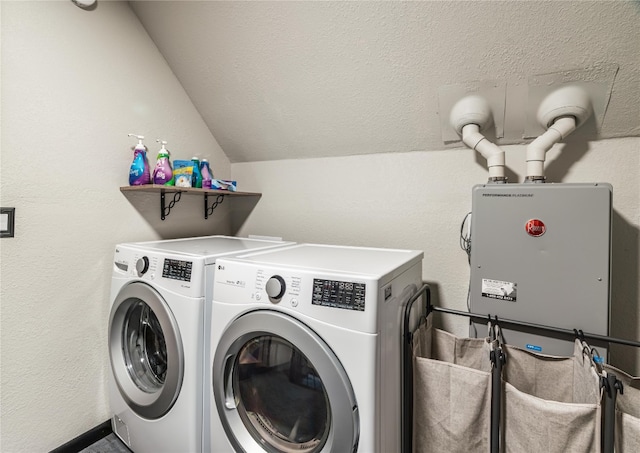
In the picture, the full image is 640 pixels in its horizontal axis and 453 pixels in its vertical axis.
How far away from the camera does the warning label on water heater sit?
4.29ft

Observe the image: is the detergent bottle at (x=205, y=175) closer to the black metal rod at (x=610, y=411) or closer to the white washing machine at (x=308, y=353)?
the white washing machine at (x=308, y=353)

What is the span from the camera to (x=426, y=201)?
174 centimetres

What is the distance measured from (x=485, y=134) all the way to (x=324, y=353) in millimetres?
1308

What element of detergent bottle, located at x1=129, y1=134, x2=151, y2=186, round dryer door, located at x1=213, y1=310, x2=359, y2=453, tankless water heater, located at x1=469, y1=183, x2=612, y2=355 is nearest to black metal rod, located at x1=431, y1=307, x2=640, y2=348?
tankless water heater, located at x1=469, y1=183, x2=612, y2=355

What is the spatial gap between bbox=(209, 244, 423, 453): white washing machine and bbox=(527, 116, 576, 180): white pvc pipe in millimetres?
674

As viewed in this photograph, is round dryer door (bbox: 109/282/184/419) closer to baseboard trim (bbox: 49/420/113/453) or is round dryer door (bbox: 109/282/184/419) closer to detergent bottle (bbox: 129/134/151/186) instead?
baseboard trim (bbox: 49/420/113/453)

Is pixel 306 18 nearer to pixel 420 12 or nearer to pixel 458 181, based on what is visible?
pixel 420 12

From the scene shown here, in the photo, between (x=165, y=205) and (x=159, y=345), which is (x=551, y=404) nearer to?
(x=159, y=345)

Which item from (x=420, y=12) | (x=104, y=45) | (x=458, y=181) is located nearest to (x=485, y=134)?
(x=458, y=181)

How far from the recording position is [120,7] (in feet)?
5.73

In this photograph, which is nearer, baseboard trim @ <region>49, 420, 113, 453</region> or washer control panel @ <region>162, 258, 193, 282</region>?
washer control panel @ <region>162, 258, 193, 282</region>

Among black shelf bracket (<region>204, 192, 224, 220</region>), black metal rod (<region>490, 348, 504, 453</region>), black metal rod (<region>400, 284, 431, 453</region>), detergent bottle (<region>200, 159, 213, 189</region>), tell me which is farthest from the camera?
black shelf bracket (<region>204, 192, 224, 220</region>)

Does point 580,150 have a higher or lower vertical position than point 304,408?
higher

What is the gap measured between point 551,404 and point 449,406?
0.31m
